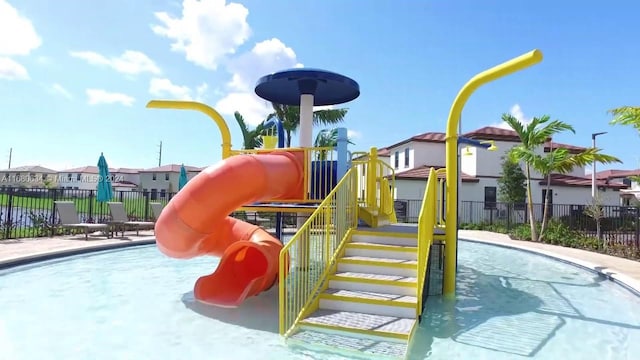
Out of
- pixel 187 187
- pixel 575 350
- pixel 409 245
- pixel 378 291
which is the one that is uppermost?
pixel 187 187

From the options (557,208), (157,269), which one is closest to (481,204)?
(557,208)

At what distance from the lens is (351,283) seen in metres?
6.77

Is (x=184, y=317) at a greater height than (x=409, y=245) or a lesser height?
lesser

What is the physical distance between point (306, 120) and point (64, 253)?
7.24 meters

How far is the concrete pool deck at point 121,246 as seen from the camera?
10.0m

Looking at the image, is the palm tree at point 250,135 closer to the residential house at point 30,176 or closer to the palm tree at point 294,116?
the palm tree at point 294,116

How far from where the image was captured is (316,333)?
5.77 metres

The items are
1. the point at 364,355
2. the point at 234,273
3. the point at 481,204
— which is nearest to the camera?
the point at 364,355

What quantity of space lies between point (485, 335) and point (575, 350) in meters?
1.08

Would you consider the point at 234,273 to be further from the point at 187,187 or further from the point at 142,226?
the point at 142,226

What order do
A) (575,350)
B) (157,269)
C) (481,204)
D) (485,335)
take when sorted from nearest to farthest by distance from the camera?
1. (575,350)
2. (485,335)
3. (157,269)
4. (481,204)

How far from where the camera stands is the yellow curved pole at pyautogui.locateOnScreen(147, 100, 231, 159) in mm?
9812

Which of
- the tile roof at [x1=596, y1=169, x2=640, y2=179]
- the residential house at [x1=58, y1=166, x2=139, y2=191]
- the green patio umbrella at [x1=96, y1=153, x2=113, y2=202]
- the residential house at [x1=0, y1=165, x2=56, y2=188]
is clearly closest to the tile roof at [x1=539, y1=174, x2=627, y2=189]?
the tile roof at [x1=596, y1=169, x2=640, y2=179]

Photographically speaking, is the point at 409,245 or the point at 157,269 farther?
the point at 157,269
